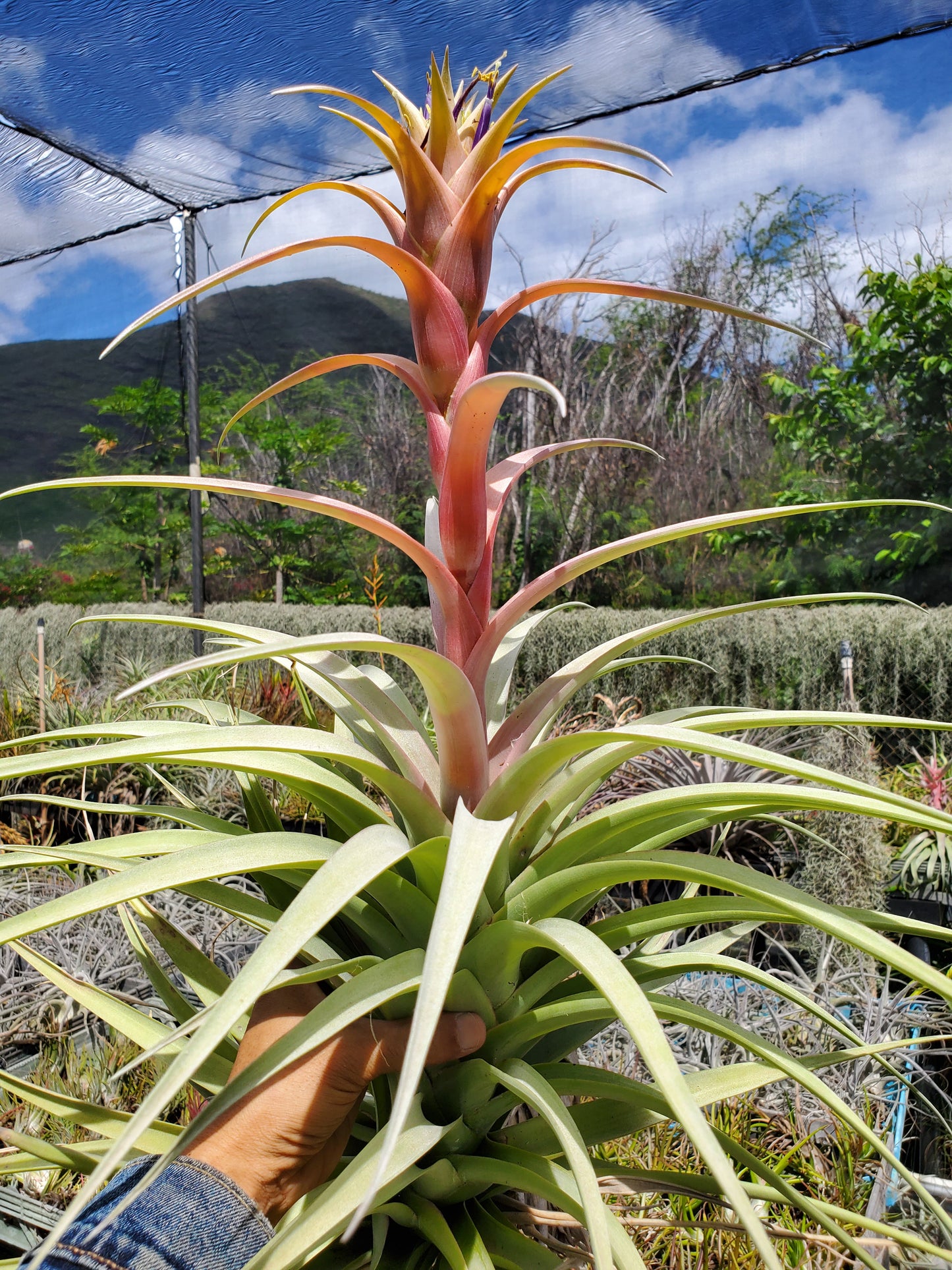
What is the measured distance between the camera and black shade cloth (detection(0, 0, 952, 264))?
2678mm

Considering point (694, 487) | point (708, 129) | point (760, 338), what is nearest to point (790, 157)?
point (708, 129)

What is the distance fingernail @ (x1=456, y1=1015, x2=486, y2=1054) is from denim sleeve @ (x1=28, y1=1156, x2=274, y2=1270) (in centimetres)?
17

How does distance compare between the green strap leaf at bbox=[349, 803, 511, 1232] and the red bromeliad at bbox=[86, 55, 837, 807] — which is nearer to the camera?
the green strap leaf at bbox=[349, 803, 511, 1232]

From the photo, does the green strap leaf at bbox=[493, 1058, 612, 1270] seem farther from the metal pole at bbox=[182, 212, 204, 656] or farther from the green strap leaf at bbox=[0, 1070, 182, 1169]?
the metal pole at bbox=[182, 212, 204, 656]

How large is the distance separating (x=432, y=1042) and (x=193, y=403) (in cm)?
496

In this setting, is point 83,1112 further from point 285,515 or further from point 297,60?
point 285,515

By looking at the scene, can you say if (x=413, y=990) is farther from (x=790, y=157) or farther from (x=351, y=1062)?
(x=790, y=157)

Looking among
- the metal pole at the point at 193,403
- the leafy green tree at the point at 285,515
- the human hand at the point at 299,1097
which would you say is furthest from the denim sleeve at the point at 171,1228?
the leafy green tree at the point at 285,515

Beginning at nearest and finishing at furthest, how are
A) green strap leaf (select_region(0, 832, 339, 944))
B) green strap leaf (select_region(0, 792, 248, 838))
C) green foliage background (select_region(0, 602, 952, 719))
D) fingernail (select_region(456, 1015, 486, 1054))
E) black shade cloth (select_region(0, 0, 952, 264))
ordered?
green strap leaf (select_region(0, 832, 339, 944)), fingernail (select_region(456, 1015, 486, 1054)), green strap leaf (select_region(0, 792, 248, 838)), black shade cloth (select_region(0, 0, 952, 264)), green foliage background (select_region(0, 602, 952, 719))

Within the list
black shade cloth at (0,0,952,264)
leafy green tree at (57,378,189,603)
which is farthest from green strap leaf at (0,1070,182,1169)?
leafy green tree at (57,378,189,603)

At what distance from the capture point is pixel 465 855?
397mm

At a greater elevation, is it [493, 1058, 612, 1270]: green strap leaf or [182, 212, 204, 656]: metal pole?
[182, 212, 204, 656]: metal pole

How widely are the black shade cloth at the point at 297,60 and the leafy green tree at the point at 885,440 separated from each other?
242cm

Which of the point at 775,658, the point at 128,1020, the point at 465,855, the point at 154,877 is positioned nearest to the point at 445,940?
the point at 465,855
